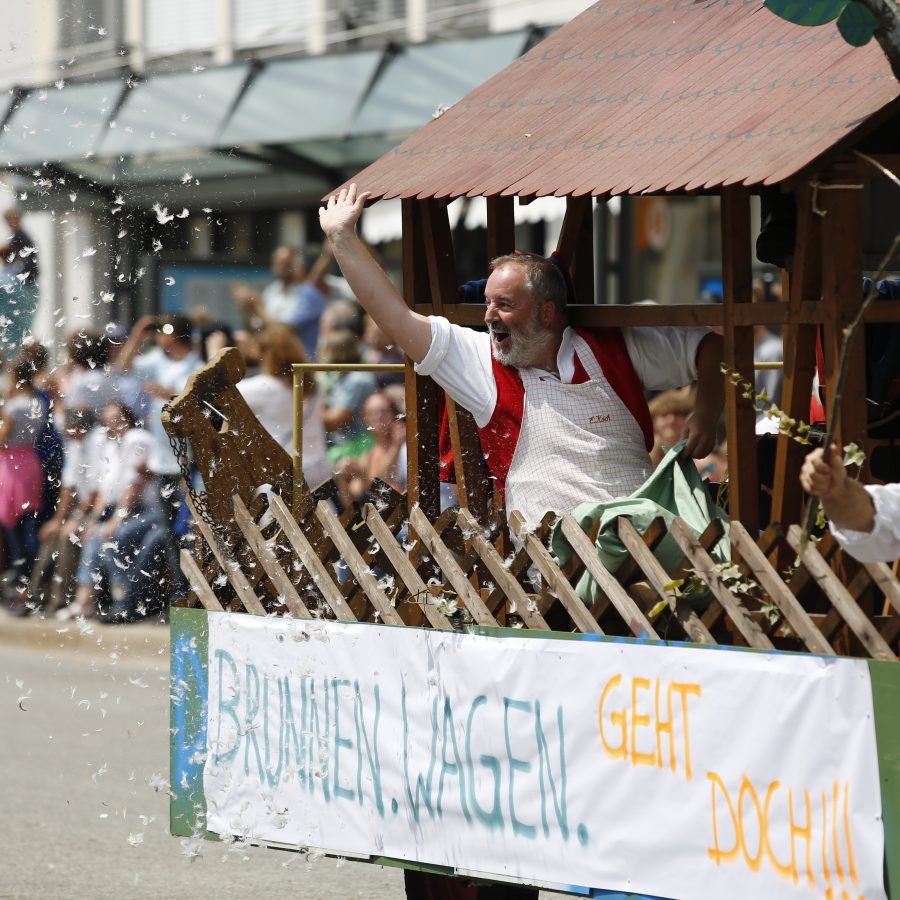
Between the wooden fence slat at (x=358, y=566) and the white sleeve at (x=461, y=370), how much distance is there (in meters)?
0.48

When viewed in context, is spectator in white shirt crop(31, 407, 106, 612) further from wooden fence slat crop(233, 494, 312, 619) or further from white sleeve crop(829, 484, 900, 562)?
white sleeve crop(829, 484, 900, 562)

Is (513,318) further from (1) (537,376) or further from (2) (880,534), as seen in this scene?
(2) (880,534)

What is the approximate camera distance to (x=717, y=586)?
13.4ft

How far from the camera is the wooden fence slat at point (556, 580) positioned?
4344 mm

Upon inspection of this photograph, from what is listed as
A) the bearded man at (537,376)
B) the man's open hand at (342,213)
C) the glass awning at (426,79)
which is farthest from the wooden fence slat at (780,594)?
the glass awning at (426,79)

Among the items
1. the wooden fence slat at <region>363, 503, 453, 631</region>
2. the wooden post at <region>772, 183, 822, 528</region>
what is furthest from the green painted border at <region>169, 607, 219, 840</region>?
the wooden post at <region>772, 183, 822, 528</region>

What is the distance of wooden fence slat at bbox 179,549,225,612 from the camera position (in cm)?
529

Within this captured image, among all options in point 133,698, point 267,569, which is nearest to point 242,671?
point 267,569

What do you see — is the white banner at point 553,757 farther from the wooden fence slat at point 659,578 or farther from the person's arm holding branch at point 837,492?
the person's arm holding branch at point 837,492

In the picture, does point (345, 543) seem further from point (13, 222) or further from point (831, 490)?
point (13, 222)

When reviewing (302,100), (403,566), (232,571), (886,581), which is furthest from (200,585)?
(302,100)

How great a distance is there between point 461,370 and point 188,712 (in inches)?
50.4

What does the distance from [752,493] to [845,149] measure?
3.08 ft

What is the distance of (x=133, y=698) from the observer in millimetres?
10219
